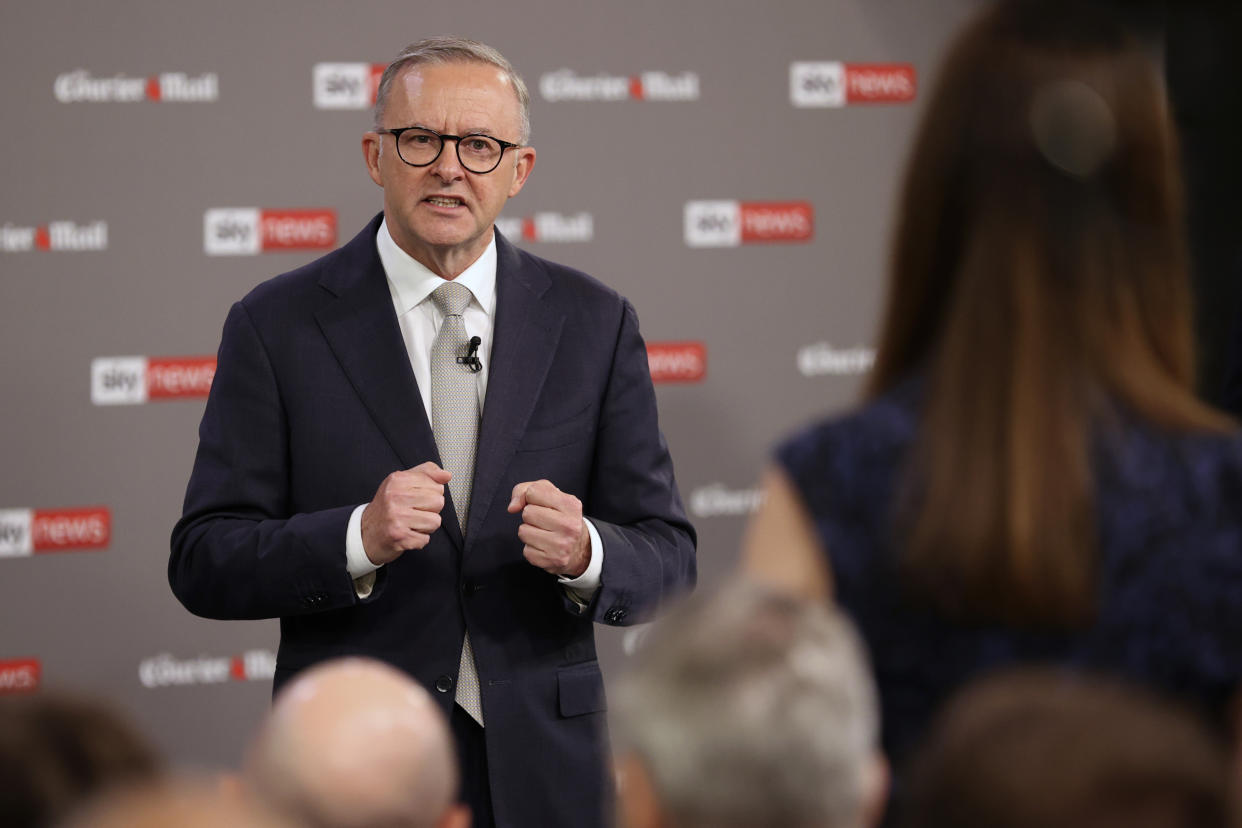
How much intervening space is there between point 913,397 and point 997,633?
9.5 inches

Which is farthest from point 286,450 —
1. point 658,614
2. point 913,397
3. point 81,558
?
point 81,558

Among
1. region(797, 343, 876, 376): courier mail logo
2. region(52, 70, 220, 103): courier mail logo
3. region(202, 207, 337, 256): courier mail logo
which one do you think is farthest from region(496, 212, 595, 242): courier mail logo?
region(52, 70, 220, 103): courier mail logo

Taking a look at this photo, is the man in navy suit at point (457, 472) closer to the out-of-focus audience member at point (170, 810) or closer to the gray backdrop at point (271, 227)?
the out-of-focus audience member at point (170, 810)

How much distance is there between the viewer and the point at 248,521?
7.59 ft

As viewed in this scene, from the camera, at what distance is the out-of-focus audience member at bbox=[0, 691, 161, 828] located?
995mm

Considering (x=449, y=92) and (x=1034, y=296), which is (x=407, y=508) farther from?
(x=1034, y=296)

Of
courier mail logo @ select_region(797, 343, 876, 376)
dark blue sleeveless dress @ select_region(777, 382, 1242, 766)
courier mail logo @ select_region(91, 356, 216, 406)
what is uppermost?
dark blue sleeveless dress @ select_region(777, 382, 1242, 766)

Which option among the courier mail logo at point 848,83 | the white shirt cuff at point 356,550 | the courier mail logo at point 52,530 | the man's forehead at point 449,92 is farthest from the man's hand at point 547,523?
the courier mail logo at point 848,83

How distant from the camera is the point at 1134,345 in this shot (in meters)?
1.31

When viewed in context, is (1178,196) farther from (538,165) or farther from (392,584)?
(538,165)

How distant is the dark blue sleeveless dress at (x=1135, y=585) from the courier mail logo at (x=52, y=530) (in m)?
3.22

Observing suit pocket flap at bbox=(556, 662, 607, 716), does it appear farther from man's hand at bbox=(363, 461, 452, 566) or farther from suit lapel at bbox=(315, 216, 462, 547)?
man's hand at bbox=(363, 461, 452, 566)

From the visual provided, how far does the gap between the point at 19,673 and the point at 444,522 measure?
7.49ft

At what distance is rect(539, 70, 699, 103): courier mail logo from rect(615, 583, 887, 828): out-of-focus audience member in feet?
11.3
